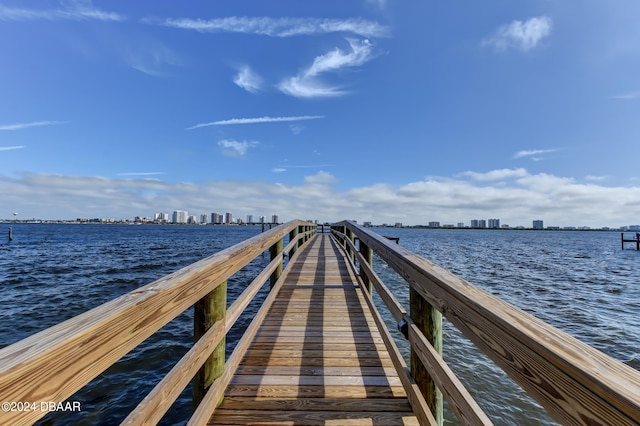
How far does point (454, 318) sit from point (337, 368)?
5.10ft

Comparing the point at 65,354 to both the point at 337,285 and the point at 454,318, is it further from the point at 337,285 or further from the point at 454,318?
the point at 337,285

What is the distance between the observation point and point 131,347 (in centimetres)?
97

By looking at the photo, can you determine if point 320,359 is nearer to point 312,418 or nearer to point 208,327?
point 312,418

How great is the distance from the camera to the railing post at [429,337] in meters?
1.76

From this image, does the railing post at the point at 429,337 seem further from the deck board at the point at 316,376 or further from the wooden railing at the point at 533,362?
the deck board at the point at 316,376

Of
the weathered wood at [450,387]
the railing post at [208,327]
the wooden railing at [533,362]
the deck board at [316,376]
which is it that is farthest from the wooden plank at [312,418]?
the wooden railing at [533,362]

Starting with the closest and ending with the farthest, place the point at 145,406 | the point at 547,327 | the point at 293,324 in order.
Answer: the point at 547,327 → the point at 145,406 → the point at 293,324

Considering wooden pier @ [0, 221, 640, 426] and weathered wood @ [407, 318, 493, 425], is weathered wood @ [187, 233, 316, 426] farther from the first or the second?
weathered wood @ [407, 318, 493, 425]

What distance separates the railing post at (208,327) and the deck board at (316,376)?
0.26 metres

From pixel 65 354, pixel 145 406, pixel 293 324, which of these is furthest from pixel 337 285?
pixel 65 354

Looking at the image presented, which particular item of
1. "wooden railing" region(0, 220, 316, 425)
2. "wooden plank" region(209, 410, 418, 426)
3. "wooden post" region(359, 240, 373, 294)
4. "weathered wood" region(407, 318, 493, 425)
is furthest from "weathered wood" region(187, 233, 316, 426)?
"wooden post" region(359, 240, 373, 294)

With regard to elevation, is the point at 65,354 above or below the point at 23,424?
above

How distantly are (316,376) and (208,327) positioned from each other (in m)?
1.12

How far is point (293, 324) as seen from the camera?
11.6ft
